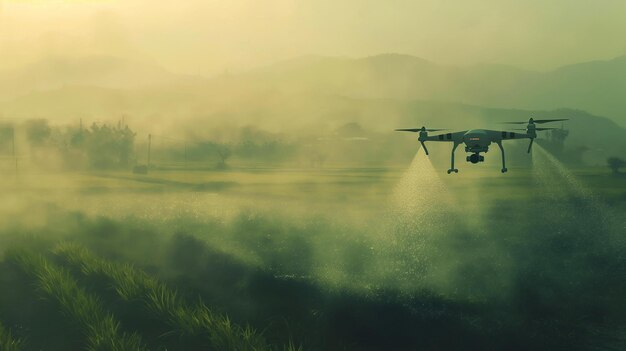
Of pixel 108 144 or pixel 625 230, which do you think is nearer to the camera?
pixel 625 230

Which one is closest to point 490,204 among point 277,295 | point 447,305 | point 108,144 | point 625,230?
point 625,230

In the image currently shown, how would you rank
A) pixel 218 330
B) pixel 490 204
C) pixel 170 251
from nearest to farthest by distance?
pixel 218 330 < pixel 170 251 < pixel 490 204

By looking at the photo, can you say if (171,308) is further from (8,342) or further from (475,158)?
(475,158)

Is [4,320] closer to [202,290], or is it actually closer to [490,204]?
[202,290]

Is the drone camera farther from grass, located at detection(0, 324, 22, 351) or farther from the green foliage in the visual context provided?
Answer: the green foliage

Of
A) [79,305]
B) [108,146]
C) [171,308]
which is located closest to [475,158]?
[171,308]

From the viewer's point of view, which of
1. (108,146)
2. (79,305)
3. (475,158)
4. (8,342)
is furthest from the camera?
(108,146)
